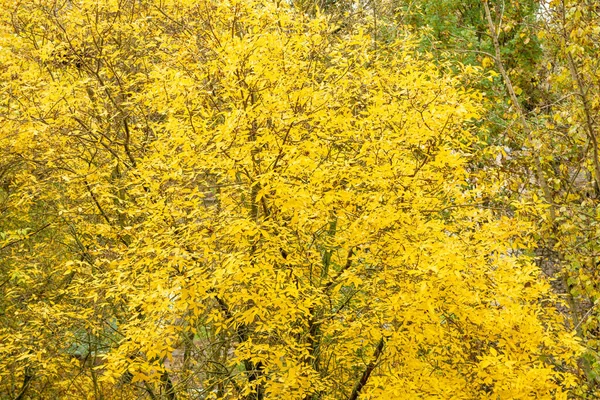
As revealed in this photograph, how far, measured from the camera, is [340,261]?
10875 millimetres

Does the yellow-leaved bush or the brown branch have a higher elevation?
the yellow-leaved bush

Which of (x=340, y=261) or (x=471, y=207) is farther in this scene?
(x=340, y=261)

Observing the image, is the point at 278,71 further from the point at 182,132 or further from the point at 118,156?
the point at 118,156

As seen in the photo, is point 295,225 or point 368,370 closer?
point 295,225

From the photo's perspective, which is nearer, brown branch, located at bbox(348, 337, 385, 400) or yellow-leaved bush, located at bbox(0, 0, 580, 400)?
yellow-leaved bush, located at bbox(0, 0, 580, 400)

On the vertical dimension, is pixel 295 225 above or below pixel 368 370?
above

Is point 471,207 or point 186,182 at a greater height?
point 471,207

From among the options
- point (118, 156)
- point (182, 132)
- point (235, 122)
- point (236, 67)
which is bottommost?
point (118, 156)

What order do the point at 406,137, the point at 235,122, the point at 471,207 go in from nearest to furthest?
the point at 235,122, the point at 406,137, the point at 471,207

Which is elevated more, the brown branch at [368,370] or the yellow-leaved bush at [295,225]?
the yellow-leaved bush at [295,225]

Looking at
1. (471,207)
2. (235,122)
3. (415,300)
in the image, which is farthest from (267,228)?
(471,207)

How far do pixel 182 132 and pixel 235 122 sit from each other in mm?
1100

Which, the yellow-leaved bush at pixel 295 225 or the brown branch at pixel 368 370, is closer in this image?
the yellow-leaved bush at pixel 295 225

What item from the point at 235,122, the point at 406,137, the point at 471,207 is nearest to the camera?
the point at 235,122
